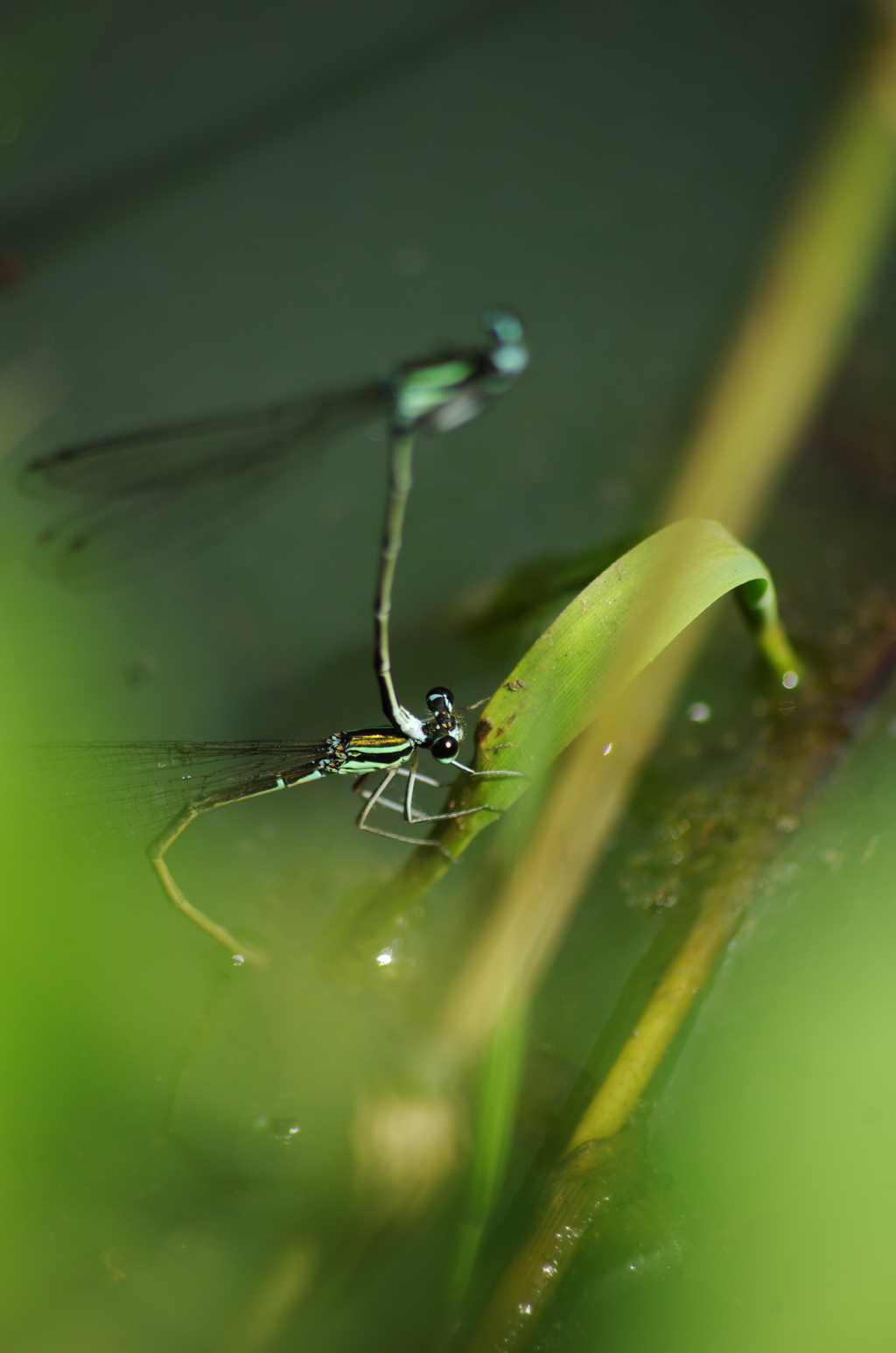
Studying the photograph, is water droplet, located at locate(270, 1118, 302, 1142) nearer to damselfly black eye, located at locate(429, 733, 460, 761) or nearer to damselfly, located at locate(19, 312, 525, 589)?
damselfly black eye, located at locate(429, 733, 460, 761)

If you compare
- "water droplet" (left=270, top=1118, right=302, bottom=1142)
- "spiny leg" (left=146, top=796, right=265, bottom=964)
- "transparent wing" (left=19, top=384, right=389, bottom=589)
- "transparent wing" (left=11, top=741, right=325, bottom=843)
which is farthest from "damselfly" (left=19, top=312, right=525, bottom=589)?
"water droplet" (left=270, top=1118, right=302, bottom=1142)

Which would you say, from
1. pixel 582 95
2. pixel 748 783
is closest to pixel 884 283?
pixel 582 95

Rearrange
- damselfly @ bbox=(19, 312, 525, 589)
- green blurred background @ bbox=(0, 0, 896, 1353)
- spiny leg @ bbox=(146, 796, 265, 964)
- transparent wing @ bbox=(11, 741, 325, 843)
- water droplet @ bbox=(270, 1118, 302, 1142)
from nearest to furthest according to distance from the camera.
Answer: green blurred background @ bbox=(0, 0, 896, 1353) < water droplet @ bbox=(270, 1118, 302, 1142) < spiny leg @ bbox=(146, 796, 265, 964) < transparent wing @ bbox=(11, 741, 325, 843) < damselfly @ bbox=(19, 312, 525, 589)

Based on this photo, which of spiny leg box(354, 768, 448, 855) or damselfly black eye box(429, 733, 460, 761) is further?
spiny leg box(354, 768, 448, 855)

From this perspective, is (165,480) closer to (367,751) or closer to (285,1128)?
(367,751)

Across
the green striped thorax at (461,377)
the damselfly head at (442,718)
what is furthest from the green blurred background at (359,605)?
the green striped thorax at (461,377)

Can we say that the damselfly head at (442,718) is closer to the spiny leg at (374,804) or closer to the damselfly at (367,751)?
the damselfly at (367,751)

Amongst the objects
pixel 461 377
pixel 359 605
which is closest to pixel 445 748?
pixel 359 605
